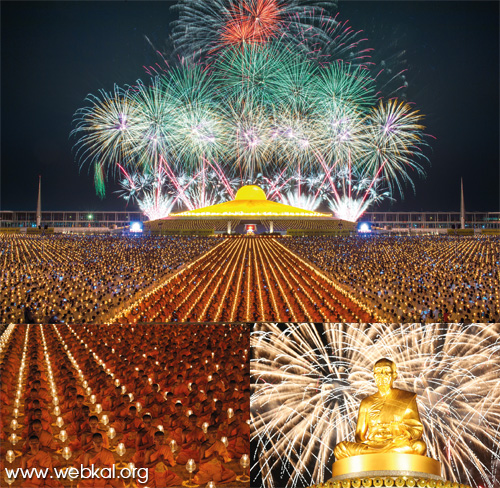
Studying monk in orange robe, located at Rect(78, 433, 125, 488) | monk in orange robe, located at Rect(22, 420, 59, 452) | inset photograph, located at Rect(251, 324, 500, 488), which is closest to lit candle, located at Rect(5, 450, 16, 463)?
monk in orange robe, located at Rect(22, 420, 59, 452)

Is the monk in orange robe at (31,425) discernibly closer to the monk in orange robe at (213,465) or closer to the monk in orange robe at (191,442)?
the monk in orange robe at (191,442)

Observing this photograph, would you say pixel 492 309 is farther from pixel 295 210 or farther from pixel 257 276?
pixel 295 210

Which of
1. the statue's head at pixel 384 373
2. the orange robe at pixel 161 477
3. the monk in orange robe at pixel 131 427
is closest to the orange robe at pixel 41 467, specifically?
the monk in orange robe at pixel 131 427

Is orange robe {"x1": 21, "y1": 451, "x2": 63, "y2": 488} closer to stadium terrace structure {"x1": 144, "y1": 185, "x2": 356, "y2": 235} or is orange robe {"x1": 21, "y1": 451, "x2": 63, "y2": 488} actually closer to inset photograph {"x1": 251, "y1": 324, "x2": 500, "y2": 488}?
inset photograph {"x1": 251, "y1": 324, "x2": 500, "y2": 488}

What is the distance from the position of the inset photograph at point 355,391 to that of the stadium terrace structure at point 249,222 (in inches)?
1770

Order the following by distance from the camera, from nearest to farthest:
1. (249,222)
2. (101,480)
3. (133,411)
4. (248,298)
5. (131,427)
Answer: (101,480) → (131,427) → (133,411) → (248,298) → (249,222)

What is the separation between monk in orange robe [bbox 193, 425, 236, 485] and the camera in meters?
6.14

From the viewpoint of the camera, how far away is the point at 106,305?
42.6ft

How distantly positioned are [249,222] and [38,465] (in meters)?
50.9

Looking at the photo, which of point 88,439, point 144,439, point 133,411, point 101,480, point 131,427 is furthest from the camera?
point 133,411

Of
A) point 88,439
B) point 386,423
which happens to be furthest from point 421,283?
point 88,439

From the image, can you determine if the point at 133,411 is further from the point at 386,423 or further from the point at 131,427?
the point at 386,423

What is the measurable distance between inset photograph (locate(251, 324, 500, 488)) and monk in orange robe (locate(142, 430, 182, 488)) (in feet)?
3.09

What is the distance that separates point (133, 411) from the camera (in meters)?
6.64
